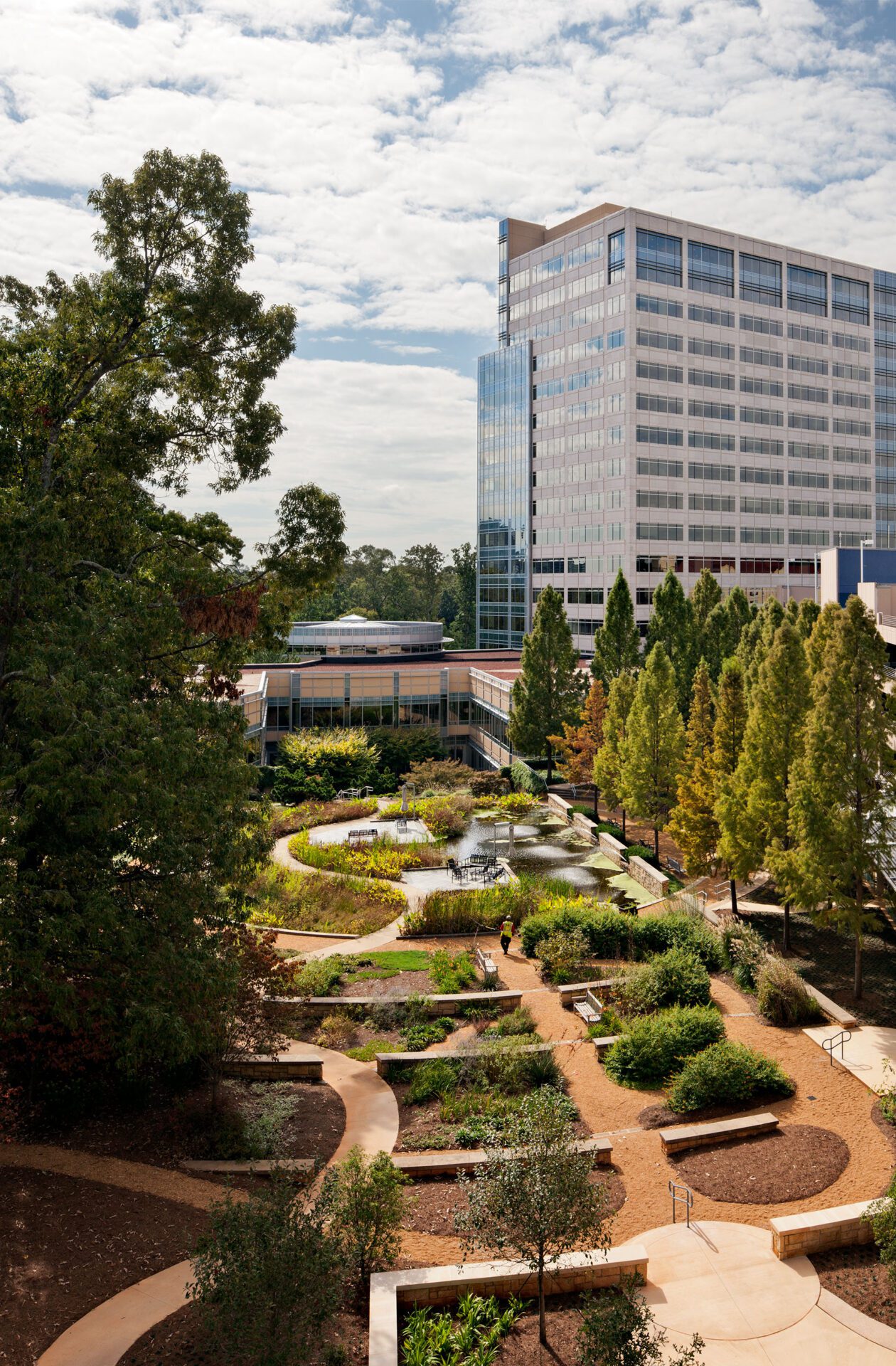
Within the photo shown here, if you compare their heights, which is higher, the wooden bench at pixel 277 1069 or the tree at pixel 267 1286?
the tree at pixel 267 1286

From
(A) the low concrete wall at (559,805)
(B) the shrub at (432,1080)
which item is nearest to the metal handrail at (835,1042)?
(B) the shrub at (432,1080)

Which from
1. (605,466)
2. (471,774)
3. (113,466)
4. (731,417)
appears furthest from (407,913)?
(731,417)

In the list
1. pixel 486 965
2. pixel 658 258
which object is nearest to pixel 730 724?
pixel 486 965

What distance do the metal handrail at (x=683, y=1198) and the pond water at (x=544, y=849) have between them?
13.0 metres

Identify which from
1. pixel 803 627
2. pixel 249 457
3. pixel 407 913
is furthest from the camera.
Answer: pixel 803 627

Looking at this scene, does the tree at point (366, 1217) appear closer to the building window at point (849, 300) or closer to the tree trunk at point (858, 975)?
the tree trunk at point (858, 975)

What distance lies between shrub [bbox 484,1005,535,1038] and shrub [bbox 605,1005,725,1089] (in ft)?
5.57

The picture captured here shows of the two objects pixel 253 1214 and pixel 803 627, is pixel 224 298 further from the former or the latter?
pixel 803 627

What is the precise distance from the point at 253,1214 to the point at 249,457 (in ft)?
50.2

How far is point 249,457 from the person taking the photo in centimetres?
1984

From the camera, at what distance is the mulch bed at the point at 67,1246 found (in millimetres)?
9383

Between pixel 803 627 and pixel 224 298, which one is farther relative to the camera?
pixel 803 627

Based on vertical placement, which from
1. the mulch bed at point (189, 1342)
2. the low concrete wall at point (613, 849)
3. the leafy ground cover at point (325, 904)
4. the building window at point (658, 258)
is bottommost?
the leafy ground cover at point (325, 904)

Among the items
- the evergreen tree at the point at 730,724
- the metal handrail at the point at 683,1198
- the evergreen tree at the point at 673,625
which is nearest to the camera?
the metal handrail at the point at 683,1198
